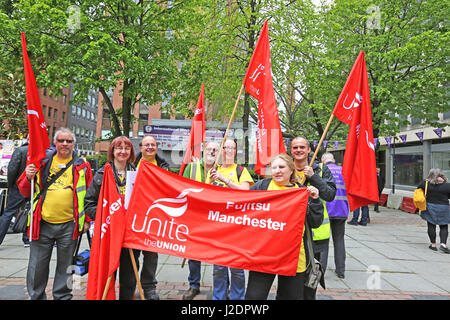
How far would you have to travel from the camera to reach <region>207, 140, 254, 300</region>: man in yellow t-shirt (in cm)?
340

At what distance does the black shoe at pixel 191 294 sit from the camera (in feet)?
12.6

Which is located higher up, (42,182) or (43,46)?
(43,46)

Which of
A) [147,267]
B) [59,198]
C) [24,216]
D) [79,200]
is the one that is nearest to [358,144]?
[147,267]

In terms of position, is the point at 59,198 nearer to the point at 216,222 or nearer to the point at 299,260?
the point at 216,222

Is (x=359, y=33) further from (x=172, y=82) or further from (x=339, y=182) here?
(x=339, y=182)

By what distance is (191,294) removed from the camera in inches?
154

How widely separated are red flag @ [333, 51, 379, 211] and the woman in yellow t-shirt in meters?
0.92

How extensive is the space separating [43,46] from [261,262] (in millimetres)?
12919

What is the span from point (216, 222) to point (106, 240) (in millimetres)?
1174

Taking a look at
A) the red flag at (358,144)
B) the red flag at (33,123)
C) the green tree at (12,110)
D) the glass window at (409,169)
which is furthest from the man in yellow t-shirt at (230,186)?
the glass window at (409,169)

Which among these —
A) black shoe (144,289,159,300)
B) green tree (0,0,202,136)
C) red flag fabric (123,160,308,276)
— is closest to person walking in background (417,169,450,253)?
red flag fabric (123,160,308,276)

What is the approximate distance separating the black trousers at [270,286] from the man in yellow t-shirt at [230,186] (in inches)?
30.9

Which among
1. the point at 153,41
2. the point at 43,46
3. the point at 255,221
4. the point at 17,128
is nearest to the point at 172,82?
the point at 153,41
